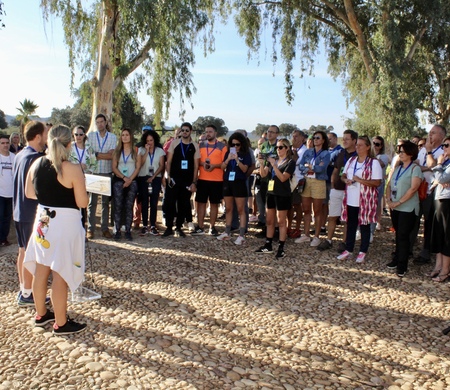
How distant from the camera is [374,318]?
4.94 m

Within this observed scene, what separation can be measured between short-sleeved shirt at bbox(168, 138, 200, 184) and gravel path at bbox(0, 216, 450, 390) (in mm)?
1884

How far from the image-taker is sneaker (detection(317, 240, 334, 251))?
25.3ft

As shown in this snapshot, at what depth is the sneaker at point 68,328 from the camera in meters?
4.21

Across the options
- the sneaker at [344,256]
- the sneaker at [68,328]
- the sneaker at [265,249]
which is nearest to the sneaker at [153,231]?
the sneaker at [265,249]

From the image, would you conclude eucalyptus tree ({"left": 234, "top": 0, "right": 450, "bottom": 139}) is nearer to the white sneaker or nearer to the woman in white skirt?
the white sneaker

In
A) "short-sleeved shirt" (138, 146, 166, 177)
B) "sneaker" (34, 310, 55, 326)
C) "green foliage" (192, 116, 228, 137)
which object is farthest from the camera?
"green foliage" (192, 116, 228, 137)

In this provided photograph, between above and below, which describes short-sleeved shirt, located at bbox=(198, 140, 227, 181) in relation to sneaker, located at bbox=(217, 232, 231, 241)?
above

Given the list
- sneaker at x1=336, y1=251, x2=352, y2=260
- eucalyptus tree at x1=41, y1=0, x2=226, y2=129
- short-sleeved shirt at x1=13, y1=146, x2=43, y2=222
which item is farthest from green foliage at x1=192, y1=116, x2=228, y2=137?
short-sleeved shirt at x1=13, y1=146, x2=43, y2=222

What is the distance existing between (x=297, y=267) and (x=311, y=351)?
2.61m

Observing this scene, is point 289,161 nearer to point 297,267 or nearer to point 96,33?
point 297,267

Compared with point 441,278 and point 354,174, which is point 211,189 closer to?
point 354,174

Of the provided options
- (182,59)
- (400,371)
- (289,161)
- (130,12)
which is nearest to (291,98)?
(182,59)

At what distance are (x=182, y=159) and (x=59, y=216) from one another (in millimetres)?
4505

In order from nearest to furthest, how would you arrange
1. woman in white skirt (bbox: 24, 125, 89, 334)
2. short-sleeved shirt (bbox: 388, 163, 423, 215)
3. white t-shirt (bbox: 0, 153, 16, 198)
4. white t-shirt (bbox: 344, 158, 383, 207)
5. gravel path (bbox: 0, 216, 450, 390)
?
1. gravel path (bbox: 0, 216, 450, 390)
2. woman in white skirt (bbox: 24, 125, 89, 334)
3. short-sleeved shirt (bbox: 388, 163, 423, 215)
4. white t-shirt (bbox: 344, 158, 383, 207)
5. white t-shirt (bbox: 0, 153, 16, 198)
